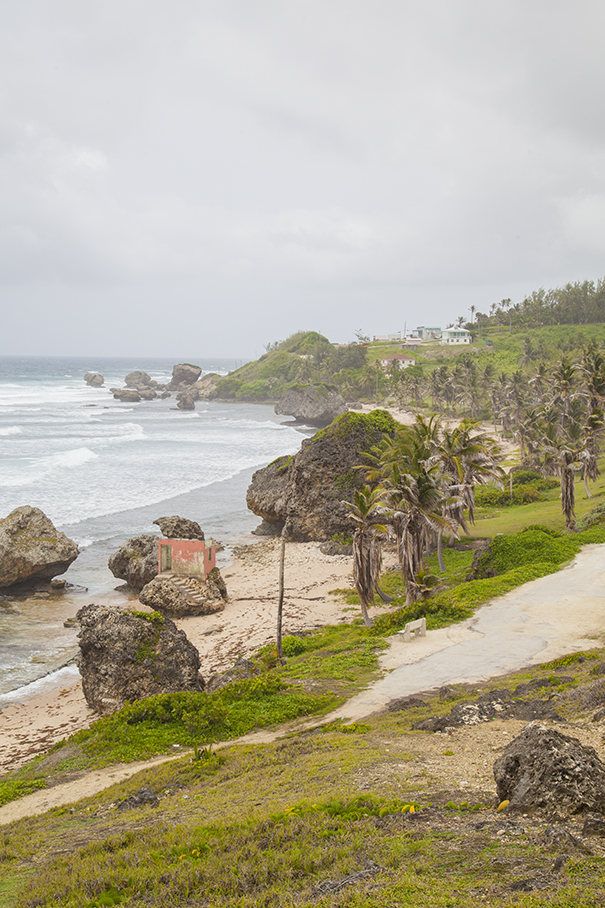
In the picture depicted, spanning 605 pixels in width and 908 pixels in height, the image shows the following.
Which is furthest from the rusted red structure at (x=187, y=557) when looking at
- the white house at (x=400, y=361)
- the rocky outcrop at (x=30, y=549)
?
the white house at (x=400, y=361)

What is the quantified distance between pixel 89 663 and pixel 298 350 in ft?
531

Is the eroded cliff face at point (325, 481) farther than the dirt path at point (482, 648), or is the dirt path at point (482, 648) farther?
the eroded cliff face at point (325, 481)

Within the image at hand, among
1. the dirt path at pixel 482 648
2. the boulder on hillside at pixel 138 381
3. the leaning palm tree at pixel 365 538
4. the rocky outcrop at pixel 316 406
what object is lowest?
the dirt path at pixel 482 648

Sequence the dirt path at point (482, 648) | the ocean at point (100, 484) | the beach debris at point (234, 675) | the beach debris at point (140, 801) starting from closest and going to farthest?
the beach debris at point (140, 801) < the dirt path at point (482, 648) < the beach debris at point (234, 675) < the ocean at point (100, 484)

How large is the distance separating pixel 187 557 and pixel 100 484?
2566cm

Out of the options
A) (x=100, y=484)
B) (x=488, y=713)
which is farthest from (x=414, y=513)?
(x=100, y=484)

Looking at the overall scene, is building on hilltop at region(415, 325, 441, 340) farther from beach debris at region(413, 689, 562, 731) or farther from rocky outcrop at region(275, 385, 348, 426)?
beach debris at region(413, 689, 562, 731)

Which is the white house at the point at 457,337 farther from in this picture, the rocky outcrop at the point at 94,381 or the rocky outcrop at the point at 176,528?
the rocky outcrop at the point at 176,528

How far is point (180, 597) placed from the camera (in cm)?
2819

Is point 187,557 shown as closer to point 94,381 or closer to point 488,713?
point 488,713

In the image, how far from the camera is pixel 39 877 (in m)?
8.15

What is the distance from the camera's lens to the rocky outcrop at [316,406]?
353 ft

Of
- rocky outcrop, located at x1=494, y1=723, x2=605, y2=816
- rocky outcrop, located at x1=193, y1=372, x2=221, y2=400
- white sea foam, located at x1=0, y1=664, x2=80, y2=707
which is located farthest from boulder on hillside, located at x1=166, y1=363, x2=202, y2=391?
rocky outcrop, located at x1=494, y1=723, x2=605, y2=816

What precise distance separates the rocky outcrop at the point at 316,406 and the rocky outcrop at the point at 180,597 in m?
78.8
